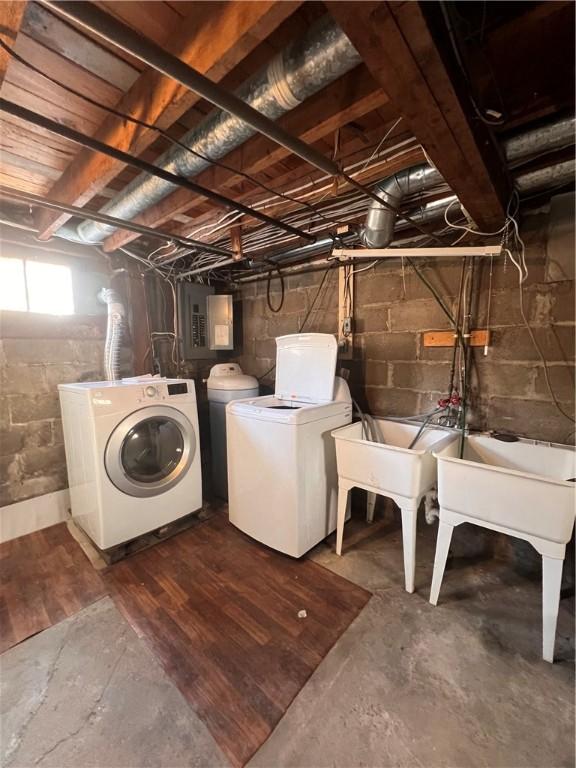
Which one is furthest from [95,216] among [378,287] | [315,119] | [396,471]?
[396,471]

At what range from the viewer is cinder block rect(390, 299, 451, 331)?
196 centimetres

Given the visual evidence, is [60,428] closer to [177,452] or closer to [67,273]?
[177,452]

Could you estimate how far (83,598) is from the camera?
1.58 m

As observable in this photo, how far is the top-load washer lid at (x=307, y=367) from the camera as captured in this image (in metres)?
2.08

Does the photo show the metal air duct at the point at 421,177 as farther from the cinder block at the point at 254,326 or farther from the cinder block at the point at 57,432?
the cinder block at the point at 57,432

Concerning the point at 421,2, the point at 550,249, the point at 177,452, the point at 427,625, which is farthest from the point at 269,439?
the point at 550,249

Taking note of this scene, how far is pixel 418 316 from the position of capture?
2.04 m

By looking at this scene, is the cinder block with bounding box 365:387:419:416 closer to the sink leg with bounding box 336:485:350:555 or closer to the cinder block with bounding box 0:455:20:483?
the sink leg with bounding box 336:485:350:555

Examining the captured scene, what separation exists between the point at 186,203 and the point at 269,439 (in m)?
1.33

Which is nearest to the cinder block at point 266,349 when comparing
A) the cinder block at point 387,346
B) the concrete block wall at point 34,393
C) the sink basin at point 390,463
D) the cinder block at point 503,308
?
the cinder block at point 387,346

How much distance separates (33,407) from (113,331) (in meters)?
0.77

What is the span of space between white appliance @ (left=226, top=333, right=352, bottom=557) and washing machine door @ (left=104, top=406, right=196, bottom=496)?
0.36 meters

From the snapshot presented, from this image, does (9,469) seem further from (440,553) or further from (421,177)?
(421,177)

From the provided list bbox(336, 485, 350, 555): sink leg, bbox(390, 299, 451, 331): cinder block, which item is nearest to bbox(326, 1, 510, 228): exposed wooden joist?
bbox(390, 299, 451, 331): cinder block
